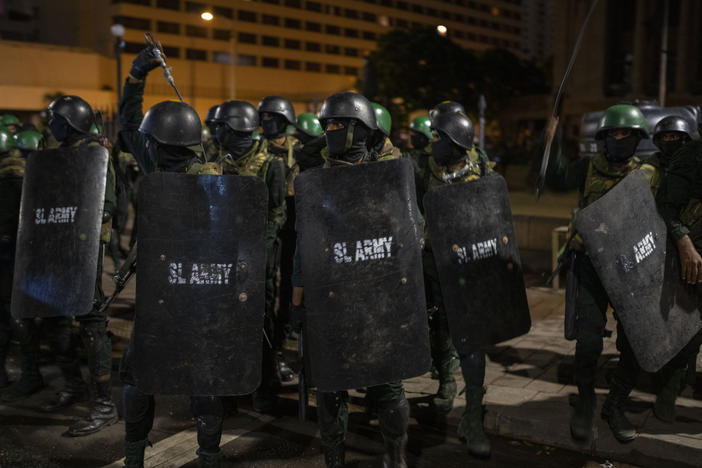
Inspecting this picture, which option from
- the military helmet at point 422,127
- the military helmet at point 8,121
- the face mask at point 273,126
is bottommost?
the face mask at point 273,126

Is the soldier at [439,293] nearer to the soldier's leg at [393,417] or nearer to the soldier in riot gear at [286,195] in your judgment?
the soldier's leg at [393,417]

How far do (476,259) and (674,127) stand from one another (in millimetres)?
2053

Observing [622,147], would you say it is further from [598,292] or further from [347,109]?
[347,109]

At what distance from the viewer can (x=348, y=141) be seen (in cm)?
343

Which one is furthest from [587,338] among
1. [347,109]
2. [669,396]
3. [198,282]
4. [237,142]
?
[237,142]

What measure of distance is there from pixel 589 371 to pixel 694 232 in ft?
3.71

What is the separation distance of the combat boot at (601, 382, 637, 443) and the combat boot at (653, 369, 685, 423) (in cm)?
31

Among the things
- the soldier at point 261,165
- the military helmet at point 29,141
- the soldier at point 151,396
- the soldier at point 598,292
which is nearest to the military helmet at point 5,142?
the military helmet at point 29,141

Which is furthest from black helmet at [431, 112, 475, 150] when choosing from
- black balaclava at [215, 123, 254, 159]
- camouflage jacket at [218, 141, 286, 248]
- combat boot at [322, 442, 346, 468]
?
combat boot at [322, 442, 346, 468]

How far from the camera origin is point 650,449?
4105 mm

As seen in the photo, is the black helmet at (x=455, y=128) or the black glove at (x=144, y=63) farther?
the black helmet at (x=455, y=128)

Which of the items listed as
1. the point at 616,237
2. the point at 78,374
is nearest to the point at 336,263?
the point at 616,237

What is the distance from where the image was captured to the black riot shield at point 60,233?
4.34 metres

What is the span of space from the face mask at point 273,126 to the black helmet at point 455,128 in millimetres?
2149
